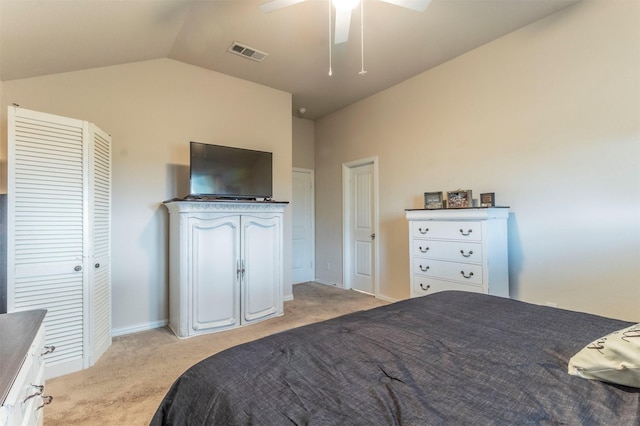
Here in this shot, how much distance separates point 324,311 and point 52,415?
255 cm

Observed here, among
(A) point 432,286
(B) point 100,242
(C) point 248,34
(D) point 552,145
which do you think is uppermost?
(C) point 248,34

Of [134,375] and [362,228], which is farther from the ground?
[362,228]

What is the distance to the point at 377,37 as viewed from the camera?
296cm

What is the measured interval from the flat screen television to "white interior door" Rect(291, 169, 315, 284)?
5.61 feet

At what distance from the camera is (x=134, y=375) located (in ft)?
7.45

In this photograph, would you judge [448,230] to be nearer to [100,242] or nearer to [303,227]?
[303,227]

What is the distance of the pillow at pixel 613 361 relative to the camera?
2.73 ft

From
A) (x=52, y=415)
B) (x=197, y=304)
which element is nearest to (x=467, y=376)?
(x=52, y=415)

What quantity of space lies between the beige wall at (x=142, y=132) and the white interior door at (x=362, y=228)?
2.05 metres

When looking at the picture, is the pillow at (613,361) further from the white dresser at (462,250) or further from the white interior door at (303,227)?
the white interior door at (303,227)

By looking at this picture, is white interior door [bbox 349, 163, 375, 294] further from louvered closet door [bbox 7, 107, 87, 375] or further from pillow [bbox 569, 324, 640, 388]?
pillow [bbox 569, 324, 640, 388]

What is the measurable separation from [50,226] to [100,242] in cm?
41

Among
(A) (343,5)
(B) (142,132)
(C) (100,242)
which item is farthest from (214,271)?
(A) (343,5)

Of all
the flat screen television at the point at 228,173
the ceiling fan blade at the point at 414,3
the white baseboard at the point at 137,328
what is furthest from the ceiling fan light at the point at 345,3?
the white baseboard at the point at 137,328
